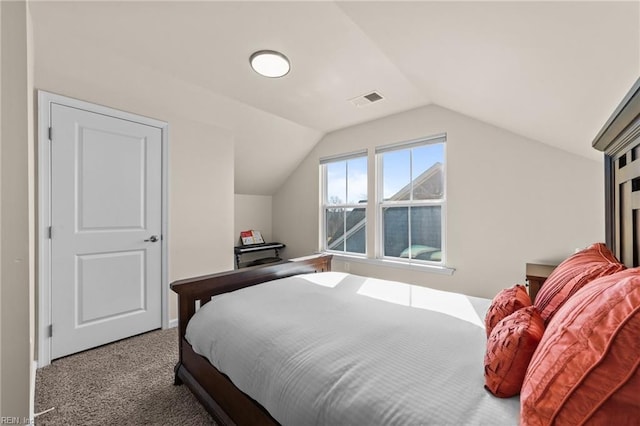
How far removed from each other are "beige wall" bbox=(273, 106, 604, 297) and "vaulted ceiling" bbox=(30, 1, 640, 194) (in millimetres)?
175

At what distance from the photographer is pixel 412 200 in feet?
11.2

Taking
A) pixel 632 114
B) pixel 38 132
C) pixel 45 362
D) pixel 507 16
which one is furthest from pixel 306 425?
pixel 38 132

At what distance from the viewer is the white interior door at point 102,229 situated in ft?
7.32

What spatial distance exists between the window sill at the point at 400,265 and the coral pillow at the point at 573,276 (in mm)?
1785

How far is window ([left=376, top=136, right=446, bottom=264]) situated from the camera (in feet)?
10.5

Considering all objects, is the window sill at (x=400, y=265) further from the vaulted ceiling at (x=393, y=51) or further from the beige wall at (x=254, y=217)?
the vaulted ceiling at (x=393, y=51)

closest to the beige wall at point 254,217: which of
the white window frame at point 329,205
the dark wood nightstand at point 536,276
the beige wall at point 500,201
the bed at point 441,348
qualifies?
the white window frame at point 329,205

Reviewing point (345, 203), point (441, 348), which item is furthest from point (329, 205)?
point (441, 348)

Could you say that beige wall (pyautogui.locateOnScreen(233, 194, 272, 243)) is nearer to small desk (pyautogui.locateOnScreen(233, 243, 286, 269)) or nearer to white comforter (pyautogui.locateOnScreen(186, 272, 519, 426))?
small desk (pyautogui.locateOnScreen(233, 243, 286, 269))

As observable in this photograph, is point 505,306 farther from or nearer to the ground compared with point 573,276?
nearer to the ground

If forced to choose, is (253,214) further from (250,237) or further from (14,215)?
(14,215)

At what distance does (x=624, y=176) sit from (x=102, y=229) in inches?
134

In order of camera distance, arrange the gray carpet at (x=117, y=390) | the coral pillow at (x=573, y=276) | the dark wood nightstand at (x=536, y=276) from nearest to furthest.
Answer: the coral pillow at (x=573, y=276), the gray carpet at (x=117, y=390), the dark wood nightstand at (x=536, y=276)

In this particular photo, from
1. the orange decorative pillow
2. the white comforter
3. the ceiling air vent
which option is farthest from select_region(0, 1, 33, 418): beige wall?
the ceiling air vent
